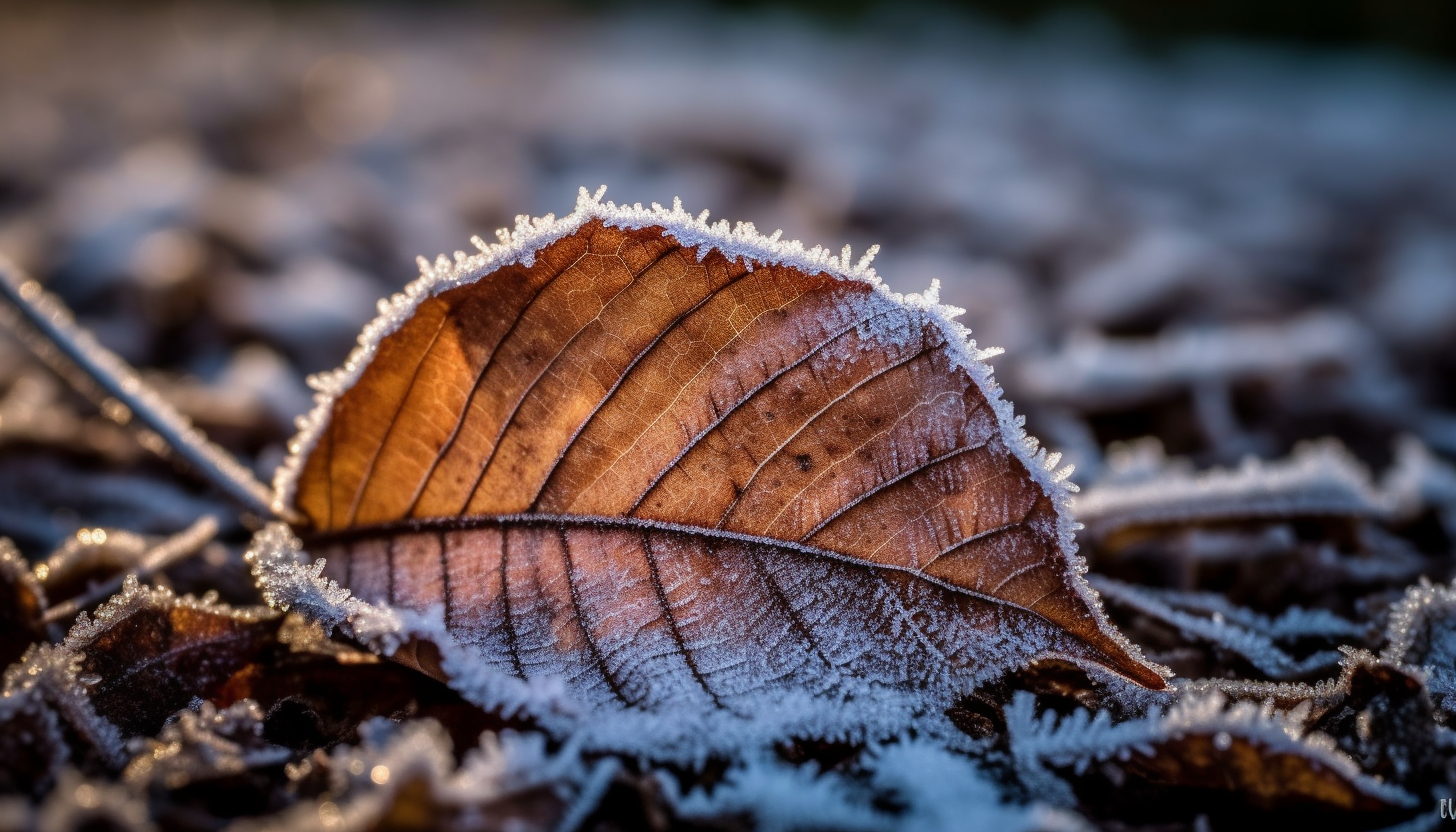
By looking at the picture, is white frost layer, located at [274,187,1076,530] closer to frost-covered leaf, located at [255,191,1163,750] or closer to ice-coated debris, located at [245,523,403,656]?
frost-covered leaf, located at [255,191,1163,750]

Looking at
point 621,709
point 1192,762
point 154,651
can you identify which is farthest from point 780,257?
point 154,651

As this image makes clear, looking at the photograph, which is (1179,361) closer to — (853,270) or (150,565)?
(853,270)

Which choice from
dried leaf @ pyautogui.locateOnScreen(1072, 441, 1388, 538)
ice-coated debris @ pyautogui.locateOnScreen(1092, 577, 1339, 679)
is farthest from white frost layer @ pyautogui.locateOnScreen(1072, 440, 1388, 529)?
ice-coated debris @ pyautogui.locateOnScreen(1092, 577, 1339, 679)

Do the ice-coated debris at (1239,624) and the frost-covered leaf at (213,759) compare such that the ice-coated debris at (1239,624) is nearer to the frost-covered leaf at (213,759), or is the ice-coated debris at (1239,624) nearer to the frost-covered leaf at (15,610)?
the frost-covered leaf at (213,759)

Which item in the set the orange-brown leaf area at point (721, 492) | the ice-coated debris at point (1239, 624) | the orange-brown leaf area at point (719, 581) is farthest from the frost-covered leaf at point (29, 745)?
the ice-coated debris at point (1239, 624)

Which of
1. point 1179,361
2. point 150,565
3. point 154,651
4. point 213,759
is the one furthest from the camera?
point 1179,361

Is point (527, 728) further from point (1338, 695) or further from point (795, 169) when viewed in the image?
point (795, 169)

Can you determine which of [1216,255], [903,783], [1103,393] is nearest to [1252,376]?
[1103,393]
